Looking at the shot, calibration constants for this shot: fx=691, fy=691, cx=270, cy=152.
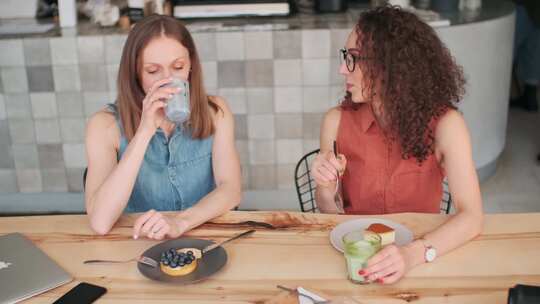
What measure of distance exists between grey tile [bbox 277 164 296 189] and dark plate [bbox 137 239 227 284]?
1.83 metres

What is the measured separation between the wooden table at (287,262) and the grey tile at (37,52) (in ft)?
5.32

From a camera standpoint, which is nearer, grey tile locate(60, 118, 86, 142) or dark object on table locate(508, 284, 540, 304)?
dark object on table locate(508, 284, 540, 304)

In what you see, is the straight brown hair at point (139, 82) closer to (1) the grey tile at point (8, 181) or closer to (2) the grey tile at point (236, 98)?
(2) the grey tile at point (236, 98)

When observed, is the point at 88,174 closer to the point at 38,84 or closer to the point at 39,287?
the point at 39,287

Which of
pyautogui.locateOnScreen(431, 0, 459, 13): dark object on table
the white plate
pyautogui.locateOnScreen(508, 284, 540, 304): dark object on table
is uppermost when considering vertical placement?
pyautogui.locateOnScreen(431, 0, 459, 13): dark object on table

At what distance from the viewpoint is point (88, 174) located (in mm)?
1773

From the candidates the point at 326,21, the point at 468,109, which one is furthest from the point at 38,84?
the point at 468,109

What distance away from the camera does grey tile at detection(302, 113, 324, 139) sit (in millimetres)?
3234

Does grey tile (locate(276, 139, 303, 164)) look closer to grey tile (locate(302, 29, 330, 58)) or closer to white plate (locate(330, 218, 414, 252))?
grey tile (locate(302, 29, 330, 58))

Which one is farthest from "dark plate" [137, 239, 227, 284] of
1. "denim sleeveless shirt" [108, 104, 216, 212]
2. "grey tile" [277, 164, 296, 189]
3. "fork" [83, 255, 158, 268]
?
"grey tile" [277, 164, 296, 189]

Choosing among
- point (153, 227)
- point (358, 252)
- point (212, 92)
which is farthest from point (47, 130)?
point (358, 252)

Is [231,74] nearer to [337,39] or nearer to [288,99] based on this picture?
[288,99]

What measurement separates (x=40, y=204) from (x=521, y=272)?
2645 mm

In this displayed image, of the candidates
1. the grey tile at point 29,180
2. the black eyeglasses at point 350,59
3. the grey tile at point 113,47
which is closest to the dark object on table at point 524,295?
the black eyeglasses at point 350,59
